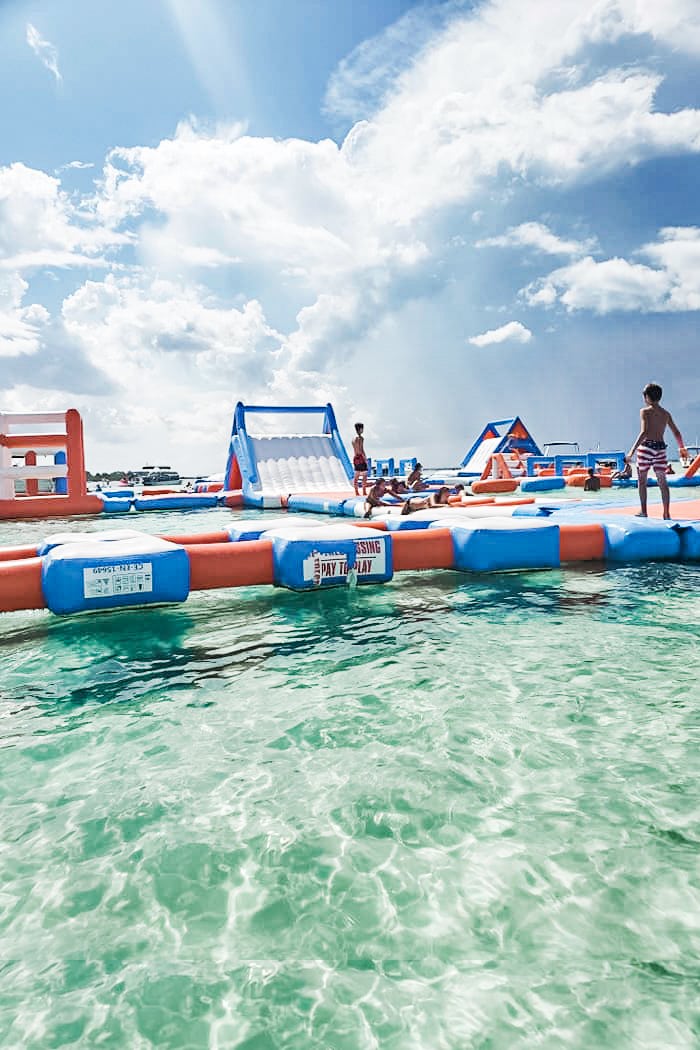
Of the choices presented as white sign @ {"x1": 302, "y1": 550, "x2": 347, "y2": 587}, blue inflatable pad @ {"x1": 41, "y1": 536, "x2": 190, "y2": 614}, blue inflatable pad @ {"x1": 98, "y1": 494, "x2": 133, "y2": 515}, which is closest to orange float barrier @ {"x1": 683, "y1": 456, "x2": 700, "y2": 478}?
blue inflatable pad @ {"x1": 98, "y1": 494, "x2": 133, "y2": 515}

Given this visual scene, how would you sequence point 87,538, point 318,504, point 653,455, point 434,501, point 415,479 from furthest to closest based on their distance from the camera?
point 415,479, point 318,504, point 434,501, point 653,455, point 87,538

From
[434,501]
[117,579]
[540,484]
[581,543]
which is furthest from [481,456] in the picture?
[117,579]

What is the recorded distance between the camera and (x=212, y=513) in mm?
13281

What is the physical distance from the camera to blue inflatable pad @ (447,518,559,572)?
17.9 feet

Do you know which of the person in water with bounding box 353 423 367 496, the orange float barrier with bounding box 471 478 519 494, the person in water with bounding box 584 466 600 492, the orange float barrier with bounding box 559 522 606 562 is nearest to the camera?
the orange float barrier with bounding box 559 522 606 562

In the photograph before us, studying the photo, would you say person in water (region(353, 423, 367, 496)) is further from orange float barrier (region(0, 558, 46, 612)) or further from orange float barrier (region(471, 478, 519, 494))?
orange float barrier (region(0, 558, 46, 612))

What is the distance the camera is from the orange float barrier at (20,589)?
165 inches

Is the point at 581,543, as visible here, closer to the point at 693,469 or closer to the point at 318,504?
the point at 318,504

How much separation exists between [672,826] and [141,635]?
3094 mm

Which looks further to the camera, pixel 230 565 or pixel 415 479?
pixel 415 479

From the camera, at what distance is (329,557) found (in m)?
4.85

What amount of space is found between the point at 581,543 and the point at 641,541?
50 centimetres

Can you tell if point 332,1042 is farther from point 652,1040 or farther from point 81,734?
point 81,734

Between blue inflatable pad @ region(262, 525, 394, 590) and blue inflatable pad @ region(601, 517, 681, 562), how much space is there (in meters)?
2.20
